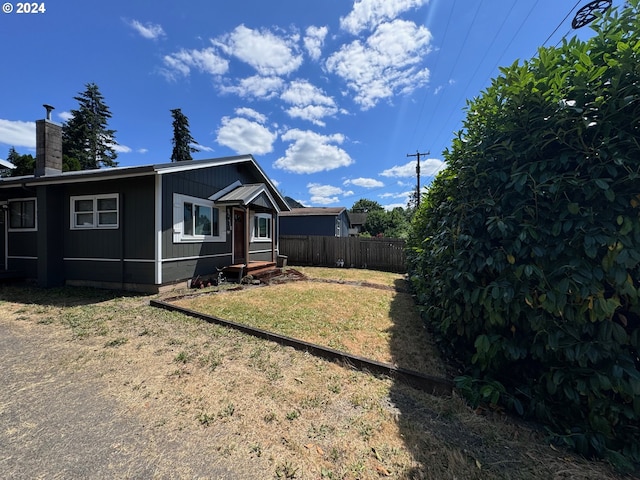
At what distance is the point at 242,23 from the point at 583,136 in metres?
9.53

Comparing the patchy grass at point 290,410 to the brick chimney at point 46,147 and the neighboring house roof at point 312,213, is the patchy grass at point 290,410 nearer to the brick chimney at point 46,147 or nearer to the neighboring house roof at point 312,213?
the brick chimney at point 46,147

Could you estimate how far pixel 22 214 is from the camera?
853cm

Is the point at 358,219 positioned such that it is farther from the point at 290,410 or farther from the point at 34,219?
the point at 290,410

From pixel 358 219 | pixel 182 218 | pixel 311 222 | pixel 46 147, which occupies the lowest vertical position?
pixel 182 218

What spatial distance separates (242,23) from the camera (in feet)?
26.9

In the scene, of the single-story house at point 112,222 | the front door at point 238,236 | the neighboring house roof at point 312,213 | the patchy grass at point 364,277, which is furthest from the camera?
the neighboring house roof at point 312,213

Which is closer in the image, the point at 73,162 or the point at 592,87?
the point at 592,87

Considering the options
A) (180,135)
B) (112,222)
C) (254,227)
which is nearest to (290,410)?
(112,222)

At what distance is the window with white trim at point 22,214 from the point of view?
8.37 meters

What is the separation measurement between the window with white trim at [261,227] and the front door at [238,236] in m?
0.74

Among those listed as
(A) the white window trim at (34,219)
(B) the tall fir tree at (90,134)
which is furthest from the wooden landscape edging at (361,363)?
(B) the tall fir tree at (90,134)

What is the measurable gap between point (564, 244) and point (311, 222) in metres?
22.6

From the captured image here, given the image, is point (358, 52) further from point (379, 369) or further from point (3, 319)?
point (3, 319)

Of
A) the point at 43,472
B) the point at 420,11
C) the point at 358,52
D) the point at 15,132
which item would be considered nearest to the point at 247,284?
the point at 43,472
